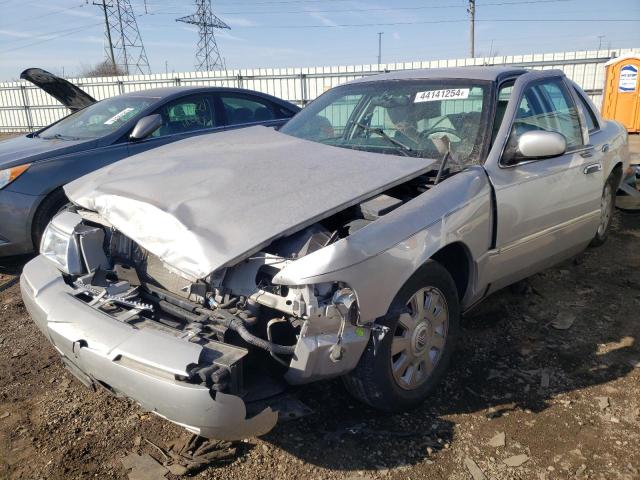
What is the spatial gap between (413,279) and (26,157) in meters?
4.04

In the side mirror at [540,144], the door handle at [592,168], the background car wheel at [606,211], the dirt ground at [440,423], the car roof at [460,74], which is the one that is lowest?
the dirt ground at [440,423]

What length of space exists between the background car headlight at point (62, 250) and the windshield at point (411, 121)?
5.52 feet

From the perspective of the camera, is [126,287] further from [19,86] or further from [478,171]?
[19,86]


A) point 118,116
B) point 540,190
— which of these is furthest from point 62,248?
point 118,116

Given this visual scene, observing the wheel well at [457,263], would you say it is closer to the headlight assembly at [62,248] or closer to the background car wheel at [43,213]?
the headlight assembly at [62,248]

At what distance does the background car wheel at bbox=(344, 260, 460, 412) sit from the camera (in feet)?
7.88

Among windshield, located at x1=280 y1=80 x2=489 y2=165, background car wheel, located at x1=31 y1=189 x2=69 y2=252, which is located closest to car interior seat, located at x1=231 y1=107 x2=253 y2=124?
background car wheel, located at x1=31 y1=189 x2=69 y2=252

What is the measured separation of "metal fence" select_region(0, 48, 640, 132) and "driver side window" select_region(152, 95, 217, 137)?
15.5 ft

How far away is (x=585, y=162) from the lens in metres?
3.76

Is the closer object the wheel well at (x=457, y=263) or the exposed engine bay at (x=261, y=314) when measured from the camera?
the exposed engine bay at (x=261, y=314)

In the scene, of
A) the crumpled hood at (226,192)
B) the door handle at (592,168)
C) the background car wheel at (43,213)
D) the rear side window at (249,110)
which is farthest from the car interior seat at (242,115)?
the door handle at (592,168)

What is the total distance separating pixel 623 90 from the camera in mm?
11922

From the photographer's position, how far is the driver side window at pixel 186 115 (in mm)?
5738

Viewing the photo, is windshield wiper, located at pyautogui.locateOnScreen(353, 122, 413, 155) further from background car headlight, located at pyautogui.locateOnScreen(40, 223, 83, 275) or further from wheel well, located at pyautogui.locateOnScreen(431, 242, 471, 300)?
background car headlight, located at pyautogui.locateOnScreen(40, 223, 83, 275)
